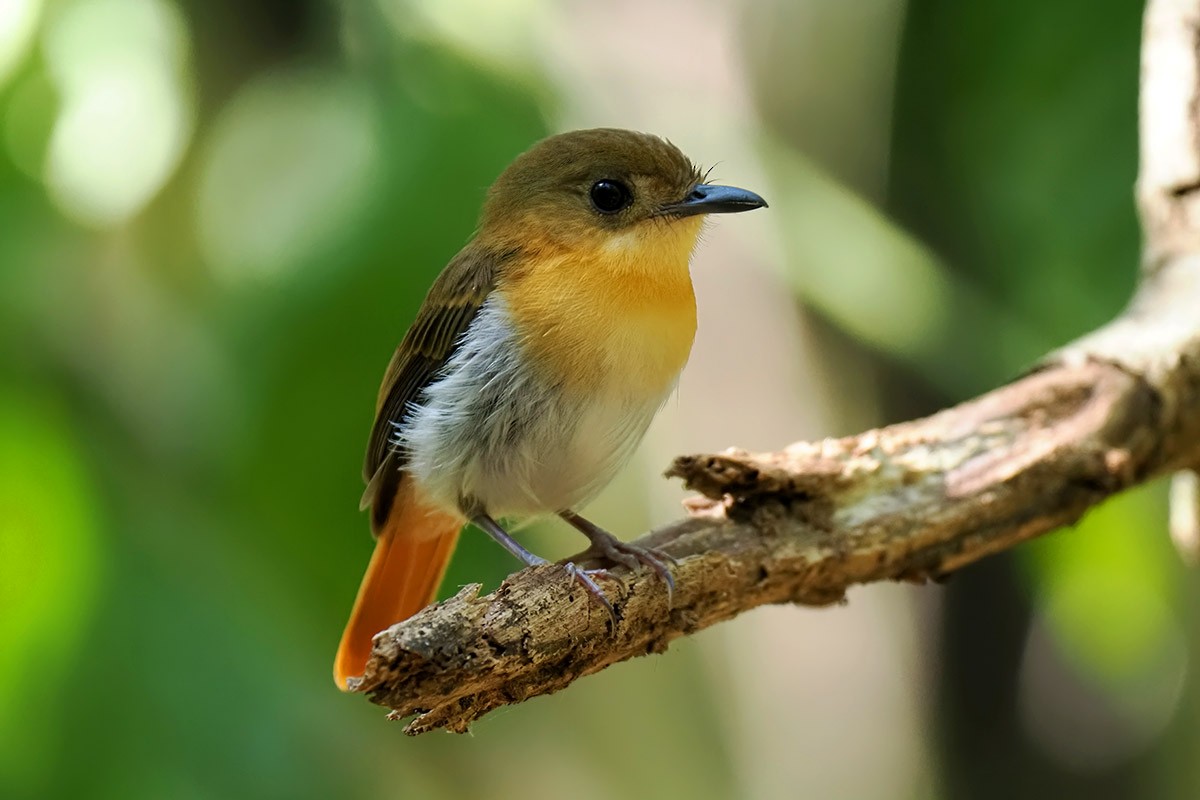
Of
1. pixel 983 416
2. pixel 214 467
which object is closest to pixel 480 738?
pixel 214 467

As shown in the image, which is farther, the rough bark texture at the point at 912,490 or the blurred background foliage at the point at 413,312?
Result: the blurred background foliage at the point at 413,312

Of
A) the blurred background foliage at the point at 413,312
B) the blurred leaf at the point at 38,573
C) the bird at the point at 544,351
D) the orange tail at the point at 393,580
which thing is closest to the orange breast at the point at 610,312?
the bird at the point at 544,351

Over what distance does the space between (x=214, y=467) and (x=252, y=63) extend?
125cm

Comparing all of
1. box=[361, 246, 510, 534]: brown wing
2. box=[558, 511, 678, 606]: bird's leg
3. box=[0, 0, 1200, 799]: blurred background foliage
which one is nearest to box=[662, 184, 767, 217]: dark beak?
box=[361, 246, 510, 534]: brown wing

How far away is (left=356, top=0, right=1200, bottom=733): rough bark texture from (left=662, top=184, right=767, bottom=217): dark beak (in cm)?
52

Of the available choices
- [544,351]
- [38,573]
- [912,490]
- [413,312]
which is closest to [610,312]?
[544,351]

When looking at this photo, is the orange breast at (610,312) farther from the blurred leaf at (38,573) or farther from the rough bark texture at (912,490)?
the blurred leaf at (38,573)

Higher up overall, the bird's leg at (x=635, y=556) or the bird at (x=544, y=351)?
the bird at (x=544, y=351)

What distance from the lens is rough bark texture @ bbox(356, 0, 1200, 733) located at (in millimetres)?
1839

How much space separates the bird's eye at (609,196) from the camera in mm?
2414

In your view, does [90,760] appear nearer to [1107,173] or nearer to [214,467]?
[214,467]

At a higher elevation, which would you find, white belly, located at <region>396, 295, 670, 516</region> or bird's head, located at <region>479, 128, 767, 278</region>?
bird's head, located at <region>479, 128, 767, 278</region>

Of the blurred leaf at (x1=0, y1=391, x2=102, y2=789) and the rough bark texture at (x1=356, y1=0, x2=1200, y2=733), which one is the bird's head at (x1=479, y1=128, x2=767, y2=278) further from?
the blurred leaf at (x1=0, y1=391, x2=102, y2=789)

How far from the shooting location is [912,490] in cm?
232
